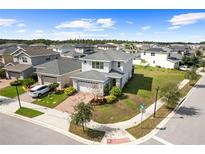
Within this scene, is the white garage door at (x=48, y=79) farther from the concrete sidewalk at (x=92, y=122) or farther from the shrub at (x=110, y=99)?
the shrub at (x=110, y=99)

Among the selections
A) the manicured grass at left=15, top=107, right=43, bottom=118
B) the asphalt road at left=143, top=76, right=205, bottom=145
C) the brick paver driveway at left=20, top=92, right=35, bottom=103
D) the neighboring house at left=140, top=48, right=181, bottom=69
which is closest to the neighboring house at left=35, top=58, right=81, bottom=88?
the brick paver driveway at left=20, top=92, right=35, bottom=103

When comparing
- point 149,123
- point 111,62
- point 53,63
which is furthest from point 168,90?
point 53,63

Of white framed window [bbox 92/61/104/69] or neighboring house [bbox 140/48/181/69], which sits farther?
neighboring house [bbox 140/48/181/69]

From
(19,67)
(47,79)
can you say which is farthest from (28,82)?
(19,67)

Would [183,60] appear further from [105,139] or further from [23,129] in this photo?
[23,129]

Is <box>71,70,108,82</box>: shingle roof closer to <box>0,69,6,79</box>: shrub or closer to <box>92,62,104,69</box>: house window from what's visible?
<box>92,62,104,69</box>: house window
